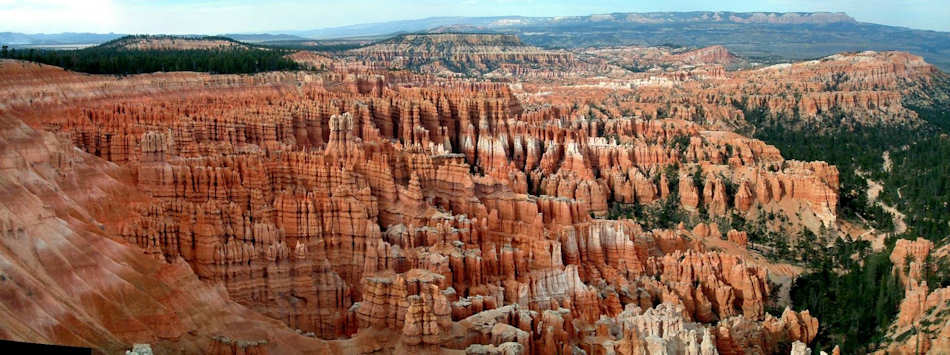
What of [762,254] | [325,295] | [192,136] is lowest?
[762,254]

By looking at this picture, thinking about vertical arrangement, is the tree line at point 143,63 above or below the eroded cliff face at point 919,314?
above

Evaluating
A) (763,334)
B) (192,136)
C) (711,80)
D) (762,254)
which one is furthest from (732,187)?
(711,80)

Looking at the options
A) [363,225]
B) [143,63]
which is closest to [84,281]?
[363,225]

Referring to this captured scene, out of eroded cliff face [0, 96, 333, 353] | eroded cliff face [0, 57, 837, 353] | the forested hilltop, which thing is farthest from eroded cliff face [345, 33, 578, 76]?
eroded cliff face [0, 96, 333, 353]

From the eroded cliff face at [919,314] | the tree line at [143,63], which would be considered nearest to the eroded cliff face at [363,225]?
the eroded cliff face at [919,314]

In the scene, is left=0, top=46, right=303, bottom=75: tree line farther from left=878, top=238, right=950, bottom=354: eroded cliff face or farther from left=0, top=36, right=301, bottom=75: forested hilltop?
left=878, top=238, right=950, bottom=354: eroded cliff face

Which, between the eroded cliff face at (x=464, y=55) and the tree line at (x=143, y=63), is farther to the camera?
the eroded cliff face at (x=464, y=55)

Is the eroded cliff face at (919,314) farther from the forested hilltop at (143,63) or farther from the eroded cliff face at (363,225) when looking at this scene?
the forested hilltop at (143,63)

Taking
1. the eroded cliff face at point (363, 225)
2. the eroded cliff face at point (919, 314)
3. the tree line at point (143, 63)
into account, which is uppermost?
the tree line at point (143, 63)

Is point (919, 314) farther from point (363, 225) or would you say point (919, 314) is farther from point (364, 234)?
point (363, 225)

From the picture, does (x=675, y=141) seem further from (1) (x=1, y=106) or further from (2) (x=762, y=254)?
(1) (x=1, y=106)

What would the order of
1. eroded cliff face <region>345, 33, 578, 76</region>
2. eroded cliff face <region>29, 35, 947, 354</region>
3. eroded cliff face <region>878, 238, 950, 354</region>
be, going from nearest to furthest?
1. eroded cliff face <region>29, 35, 947, 354</region>
2. eroded cliff face <region>878, 238, 950, 354</region>
3. eroded cliff face <region>345, 33, 578, 76</region>
